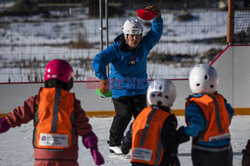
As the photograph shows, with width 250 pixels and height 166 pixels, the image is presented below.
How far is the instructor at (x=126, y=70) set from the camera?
13.2 ft

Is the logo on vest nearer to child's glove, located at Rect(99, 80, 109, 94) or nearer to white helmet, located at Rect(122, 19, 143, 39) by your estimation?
child's glove, located at Rect(99, 80, 109, 94)

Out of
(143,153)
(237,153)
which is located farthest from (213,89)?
(237,153)

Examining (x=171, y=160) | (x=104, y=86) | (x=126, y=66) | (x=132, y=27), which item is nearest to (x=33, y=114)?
(x=171, y=160)

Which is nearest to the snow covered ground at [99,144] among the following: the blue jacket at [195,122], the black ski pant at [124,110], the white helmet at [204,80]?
the black ski pant at [124,110]

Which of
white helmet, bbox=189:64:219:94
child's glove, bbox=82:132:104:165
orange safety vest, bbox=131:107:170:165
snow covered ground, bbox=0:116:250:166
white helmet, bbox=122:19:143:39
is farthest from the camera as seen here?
snow covered ground, bbox=0:116:250:166

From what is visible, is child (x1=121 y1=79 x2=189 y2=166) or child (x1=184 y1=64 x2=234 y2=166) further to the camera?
child (x1=184 y1=64 x2=234 y2=166)

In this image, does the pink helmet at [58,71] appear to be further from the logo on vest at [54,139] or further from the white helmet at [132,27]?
the white helmet at [132,27]

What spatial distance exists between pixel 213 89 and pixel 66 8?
4.19 meters

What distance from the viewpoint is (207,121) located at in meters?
2.67

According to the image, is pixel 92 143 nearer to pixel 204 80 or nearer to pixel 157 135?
pixel 157 135

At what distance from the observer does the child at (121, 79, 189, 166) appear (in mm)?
2545

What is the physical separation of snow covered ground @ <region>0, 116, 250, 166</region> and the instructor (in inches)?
13.5

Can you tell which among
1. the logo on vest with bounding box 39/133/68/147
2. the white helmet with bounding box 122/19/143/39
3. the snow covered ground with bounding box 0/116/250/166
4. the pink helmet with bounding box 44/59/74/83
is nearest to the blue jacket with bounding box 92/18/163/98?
the white helmet with bounding box 122/19/143/39

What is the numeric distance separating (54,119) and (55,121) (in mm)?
16
